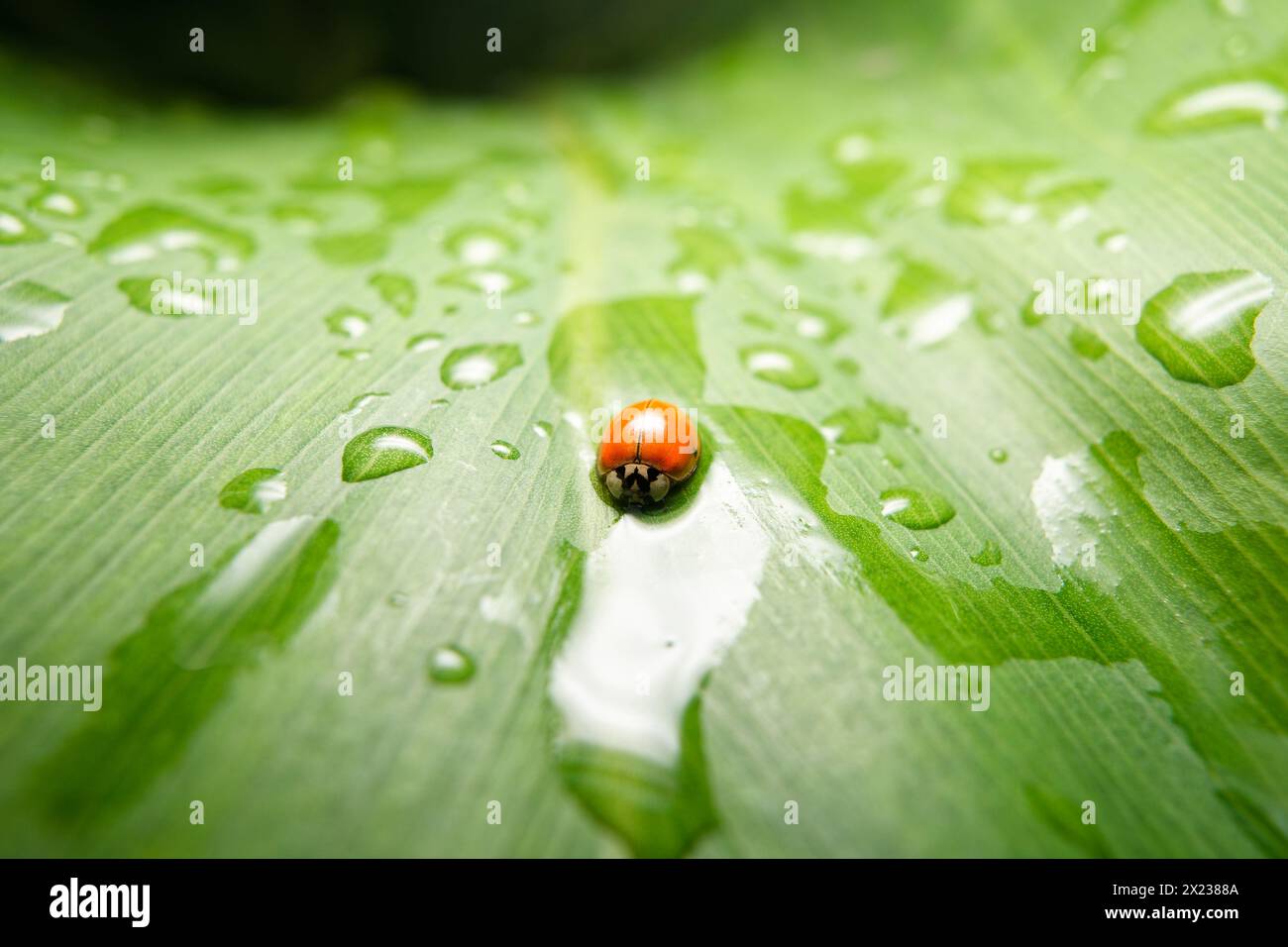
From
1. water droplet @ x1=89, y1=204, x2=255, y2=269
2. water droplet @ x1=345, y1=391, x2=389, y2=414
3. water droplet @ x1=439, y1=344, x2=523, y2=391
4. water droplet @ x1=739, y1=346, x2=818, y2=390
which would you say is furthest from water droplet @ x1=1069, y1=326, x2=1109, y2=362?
water droplet @ x1=89, y1=204, x2=255, y2=269

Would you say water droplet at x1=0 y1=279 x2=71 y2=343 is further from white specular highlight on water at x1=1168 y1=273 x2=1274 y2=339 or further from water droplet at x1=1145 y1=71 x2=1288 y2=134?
water droplet at x1=1145 y1=71 x2=1288 y2=134

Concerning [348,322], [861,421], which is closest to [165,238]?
[348,322]

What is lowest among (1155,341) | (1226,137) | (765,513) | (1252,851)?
(1252,851)

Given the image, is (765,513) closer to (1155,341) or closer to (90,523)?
(1155,341)

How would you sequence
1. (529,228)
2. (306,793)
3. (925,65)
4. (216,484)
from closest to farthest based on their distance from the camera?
(306,793), (216,484), (529,228), (925,65)

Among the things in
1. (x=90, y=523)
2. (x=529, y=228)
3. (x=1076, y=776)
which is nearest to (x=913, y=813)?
(x=1076, y=776)

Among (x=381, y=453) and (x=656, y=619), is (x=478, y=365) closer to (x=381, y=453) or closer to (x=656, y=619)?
(x=381, y=453)
